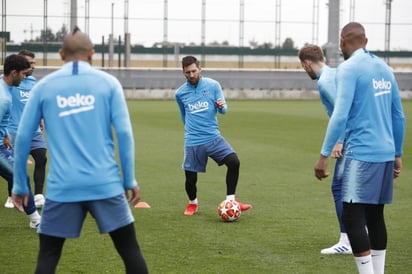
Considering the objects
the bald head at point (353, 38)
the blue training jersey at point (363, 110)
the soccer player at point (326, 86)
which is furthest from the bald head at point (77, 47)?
the soccer player at point (326, 86)

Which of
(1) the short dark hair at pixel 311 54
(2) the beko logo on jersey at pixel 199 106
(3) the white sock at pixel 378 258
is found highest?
(1) the short dark hair at pixel 311 54

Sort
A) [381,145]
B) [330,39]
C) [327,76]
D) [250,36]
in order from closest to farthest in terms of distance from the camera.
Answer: [381,145]
[327,76]
[330,39]
[250,36]

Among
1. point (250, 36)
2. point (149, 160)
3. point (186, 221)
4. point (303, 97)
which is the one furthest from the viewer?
point (250, 36)

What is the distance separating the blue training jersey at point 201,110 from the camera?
1123 centimetres

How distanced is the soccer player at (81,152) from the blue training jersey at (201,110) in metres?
5.56

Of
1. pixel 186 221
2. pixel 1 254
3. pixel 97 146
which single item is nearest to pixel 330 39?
pixel 186 221

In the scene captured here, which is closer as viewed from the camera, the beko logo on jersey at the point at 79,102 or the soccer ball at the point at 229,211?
the beko logo on jersey at the point at 79,102

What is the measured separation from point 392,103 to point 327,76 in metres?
1.22

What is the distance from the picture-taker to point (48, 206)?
222 inches

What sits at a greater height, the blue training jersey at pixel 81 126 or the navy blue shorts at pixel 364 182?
the blue training jersey at pixel 81 126

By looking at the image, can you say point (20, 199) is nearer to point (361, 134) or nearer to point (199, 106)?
point (361, 134)

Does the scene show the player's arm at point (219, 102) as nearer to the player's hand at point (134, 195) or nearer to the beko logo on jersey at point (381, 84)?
the beko logo on jersey at point (381, 84)

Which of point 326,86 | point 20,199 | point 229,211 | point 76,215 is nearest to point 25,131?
point 20,199

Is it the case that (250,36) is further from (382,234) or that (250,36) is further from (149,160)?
(382,234)
